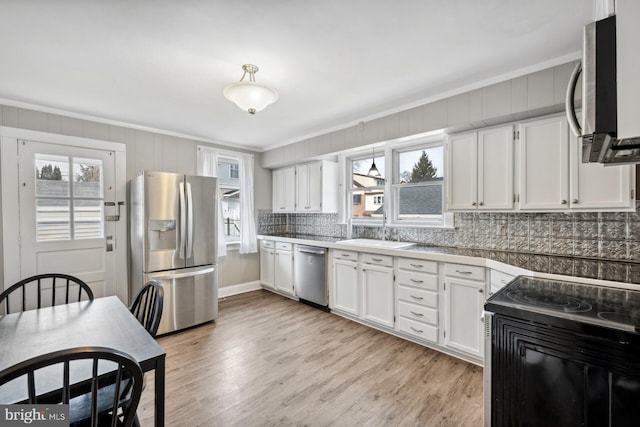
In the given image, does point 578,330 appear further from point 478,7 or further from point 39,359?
point 39,359

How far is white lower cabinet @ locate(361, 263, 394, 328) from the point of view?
3.05 metres

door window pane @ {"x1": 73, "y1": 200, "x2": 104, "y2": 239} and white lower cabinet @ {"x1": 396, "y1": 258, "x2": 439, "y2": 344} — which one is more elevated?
door window pane @ {"x1": 73, "y1": 200, "x2": 104, "y2": 239}

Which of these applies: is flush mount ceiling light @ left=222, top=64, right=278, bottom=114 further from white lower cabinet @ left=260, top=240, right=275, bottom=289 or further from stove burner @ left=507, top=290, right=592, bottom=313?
white lower cabinet @ left=260, top=240, right=275, bottom=289

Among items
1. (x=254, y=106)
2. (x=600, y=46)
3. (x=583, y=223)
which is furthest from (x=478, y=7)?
(x=583, y=223)

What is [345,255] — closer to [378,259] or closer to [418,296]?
[378,259]

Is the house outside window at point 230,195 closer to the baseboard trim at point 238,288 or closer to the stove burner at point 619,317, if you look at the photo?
the baseboard trim at point 238,288

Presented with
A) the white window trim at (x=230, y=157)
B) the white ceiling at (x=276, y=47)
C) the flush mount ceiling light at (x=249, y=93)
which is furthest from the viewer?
the white window trim at (x=230, y=157)

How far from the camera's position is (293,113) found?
330cm

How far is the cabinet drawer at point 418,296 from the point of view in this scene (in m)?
2.71

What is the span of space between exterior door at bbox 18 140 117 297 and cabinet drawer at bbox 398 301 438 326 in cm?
341

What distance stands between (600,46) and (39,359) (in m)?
1.77

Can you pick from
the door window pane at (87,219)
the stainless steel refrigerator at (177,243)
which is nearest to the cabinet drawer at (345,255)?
the stainless steel refrigerator at (177,243)

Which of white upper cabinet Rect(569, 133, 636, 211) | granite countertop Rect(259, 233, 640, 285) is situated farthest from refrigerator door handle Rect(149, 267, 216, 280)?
white upper cabinet Rect(569, 133, 636, 211)

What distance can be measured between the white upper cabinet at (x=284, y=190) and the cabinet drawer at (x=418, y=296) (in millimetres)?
2319
